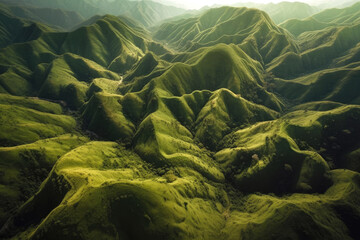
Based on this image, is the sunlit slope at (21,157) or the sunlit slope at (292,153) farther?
the sunlit slope at (292,153)

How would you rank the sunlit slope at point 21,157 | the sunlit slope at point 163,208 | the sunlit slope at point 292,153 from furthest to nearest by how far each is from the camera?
the sunlit slope at point 292,153, the sunlit slope at point 21,157, the sunlit slope at point 163,208

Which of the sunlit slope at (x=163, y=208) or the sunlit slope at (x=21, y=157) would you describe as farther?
the sunlit slope at (x=21, y=157)

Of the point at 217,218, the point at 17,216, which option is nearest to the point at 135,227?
the point at 217,218

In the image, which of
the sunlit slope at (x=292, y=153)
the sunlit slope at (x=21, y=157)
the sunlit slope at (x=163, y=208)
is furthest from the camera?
the sunlit slope at (x=292, y=153)

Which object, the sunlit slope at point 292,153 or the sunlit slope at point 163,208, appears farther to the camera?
the sunlit slope at point 292,153

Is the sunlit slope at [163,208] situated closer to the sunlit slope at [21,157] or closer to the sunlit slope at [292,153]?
the sunlit slope at [292,153]

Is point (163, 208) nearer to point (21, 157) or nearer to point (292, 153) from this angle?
point (21, 157)

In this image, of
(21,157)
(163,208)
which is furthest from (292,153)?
(21,157)

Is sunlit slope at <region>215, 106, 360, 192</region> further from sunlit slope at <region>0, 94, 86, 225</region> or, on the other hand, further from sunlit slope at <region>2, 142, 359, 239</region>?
sunlit slope at <region>0, 94, 86, 225</region>

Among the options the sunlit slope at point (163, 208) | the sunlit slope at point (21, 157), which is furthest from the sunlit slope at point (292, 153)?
the sunlit slope at point (21, 157)

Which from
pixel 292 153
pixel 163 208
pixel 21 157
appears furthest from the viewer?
pixel 292 153

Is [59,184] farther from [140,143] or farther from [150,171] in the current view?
[140,143]
